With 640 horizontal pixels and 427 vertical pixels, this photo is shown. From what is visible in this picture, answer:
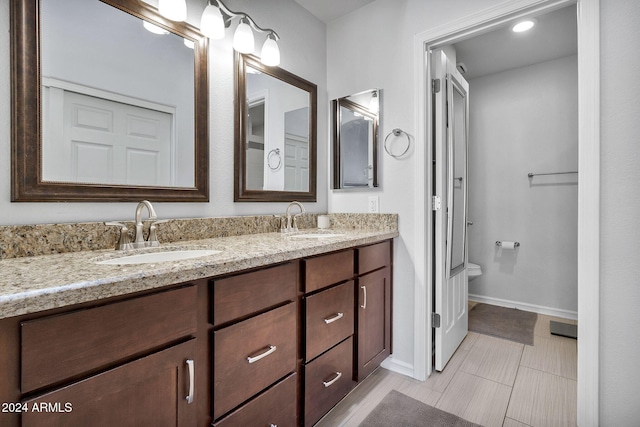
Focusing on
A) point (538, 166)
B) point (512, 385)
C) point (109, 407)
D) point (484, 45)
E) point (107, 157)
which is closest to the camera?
point (109, 407)

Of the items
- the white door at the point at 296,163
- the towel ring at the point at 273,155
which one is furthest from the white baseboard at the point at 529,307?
the towel ring at the point at 273,155

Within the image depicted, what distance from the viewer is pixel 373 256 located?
5.54 feet

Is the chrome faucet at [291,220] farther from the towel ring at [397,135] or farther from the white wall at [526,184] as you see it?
the white wall at [526,184]

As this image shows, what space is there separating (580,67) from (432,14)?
2.70 ft

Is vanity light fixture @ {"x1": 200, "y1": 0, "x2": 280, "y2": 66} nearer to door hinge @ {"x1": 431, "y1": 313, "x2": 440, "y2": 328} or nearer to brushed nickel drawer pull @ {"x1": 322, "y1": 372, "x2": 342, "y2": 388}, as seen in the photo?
brushed nickel drawer pull @ {"x1": 322, "y1": 372, "x2": 342, "y2": 388}

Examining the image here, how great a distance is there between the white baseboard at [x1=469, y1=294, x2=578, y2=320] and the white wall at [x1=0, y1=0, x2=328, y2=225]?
85.2 inches

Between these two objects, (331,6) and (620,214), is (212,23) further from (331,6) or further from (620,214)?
(620,214)

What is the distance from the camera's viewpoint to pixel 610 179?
1298 mm

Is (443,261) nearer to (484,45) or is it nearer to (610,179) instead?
(610,179)

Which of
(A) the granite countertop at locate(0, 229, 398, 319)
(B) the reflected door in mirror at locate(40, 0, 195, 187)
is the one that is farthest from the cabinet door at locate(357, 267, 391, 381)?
(B) the reflected door in mirror at locate(40, 0, 195, 187)

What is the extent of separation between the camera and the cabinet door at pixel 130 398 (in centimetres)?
62

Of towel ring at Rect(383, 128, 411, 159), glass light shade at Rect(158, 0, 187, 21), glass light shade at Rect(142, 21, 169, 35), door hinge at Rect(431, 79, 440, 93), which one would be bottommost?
towel ring at Rect(383, 128, 411, 159)

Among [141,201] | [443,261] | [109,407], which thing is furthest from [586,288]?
[141,201]

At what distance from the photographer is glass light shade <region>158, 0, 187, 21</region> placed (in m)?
1.27
